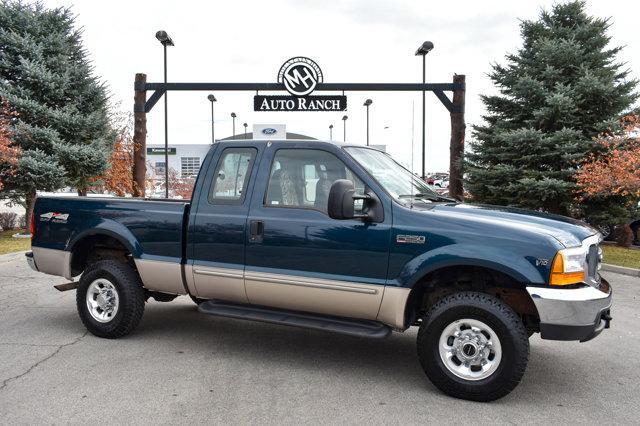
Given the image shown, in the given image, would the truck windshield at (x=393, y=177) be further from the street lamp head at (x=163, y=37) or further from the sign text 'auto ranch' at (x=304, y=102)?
the street lamp head at (x=163, y=37)

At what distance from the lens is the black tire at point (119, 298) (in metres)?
5.49

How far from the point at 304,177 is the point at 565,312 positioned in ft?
7.65

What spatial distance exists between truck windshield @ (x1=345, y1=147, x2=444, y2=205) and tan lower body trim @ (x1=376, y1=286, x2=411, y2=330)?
72 centimetres

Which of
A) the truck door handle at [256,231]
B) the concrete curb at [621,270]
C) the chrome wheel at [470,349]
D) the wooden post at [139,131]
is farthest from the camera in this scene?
the wooden post at [139,131]

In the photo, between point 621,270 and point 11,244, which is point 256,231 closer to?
point 621,270

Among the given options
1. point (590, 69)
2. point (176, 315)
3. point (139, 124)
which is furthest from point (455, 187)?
point (176, 315)

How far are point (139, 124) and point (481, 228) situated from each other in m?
14.4

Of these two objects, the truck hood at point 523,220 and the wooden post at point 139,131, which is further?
the wooden post at point 139,131

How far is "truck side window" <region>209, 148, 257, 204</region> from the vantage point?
16.6 ft

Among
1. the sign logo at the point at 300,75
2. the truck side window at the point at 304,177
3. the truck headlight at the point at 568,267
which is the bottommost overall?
the truck headlight at the point at 568,267

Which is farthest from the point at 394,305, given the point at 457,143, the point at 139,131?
the point at 139,131

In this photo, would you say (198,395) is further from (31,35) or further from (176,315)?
(31,35)

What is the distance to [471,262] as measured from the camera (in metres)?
4.09

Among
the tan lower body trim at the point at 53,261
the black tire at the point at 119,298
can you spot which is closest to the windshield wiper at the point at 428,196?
the black tire at the point at 119,298
